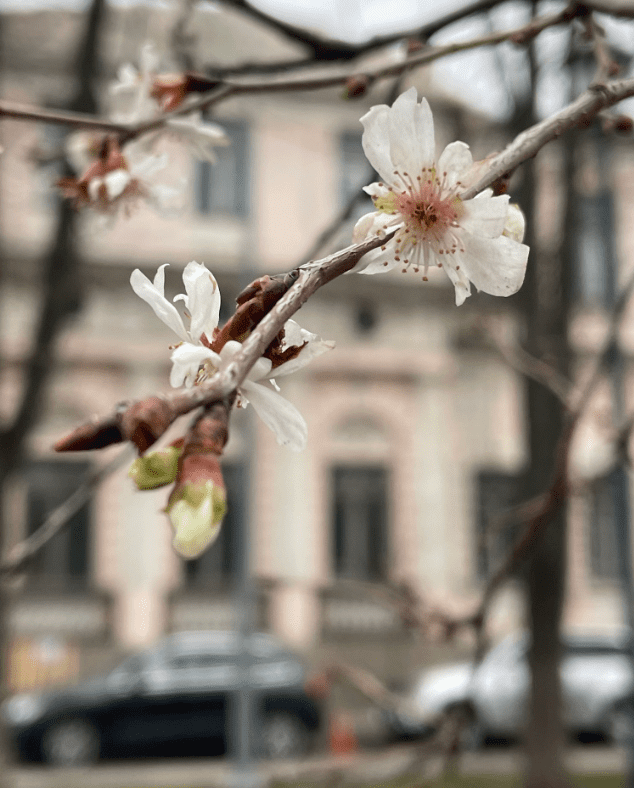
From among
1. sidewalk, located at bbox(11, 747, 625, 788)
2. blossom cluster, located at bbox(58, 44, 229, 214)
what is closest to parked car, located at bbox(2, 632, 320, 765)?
sidewalk, located at bbox(11, 747, 625, 788)

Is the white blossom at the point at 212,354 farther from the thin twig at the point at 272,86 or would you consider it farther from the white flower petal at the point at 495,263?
the thin twig at the point at 272,86

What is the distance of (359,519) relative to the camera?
607 inches

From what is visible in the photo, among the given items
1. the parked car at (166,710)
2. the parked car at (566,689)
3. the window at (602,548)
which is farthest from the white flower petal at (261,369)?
the window at (602,548)

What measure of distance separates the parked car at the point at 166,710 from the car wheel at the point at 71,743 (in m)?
0.01

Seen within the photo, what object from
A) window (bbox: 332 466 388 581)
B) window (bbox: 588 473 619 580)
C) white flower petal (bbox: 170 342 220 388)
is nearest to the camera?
white flower petal (bbox: 170 342 220 388)

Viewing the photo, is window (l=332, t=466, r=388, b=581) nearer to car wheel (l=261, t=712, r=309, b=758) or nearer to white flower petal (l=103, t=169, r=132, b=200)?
car wheel (l=261, t=712, r=309, b=758)

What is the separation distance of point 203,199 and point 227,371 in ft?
50.8

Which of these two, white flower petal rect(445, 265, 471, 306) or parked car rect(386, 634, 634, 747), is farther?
parked car rect(386, 634, 634, 747)

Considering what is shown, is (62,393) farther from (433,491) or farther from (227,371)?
(227,371)

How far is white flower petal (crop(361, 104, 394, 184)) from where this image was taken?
0.95m

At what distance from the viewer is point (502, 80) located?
6.51 m

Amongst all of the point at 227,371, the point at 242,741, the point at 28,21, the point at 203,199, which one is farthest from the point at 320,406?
the point at 227,371

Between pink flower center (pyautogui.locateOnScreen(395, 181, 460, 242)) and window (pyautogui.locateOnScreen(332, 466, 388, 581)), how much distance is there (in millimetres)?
14233

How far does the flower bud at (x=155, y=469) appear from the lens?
29.1 inches
